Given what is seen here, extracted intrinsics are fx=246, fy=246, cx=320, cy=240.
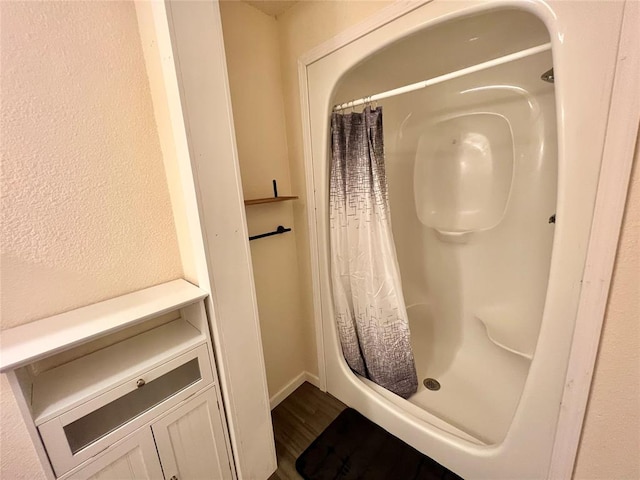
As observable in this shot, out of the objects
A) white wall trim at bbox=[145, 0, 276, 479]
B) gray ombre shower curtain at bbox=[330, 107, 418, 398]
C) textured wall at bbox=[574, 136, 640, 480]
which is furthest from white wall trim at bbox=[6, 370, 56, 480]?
textured wall at bbox=[574, 136, 640, 480]

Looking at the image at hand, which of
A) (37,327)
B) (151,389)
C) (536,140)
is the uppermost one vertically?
(536,140)

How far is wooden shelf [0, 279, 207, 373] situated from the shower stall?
84 cm

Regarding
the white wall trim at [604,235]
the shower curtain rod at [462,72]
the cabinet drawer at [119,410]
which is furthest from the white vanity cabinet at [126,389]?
the white wall trim at [604,235]

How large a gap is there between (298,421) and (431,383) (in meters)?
0.88

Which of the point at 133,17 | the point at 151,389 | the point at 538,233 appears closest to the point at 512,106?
the point at 538,233

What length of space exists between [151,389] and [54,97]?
3.54 ft

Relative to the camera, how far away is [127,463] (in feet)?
2.77

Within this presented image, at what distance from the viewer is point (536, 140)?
147 centimetres

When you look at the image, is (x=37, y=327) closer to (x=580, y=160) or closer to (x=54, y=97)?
(x=54, y=97)

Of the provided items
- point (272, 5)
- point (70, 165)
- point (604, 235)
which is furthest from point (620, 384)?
point (272, 5)

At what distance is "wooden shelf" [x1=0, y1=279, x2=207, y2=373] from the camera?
67 centimetres

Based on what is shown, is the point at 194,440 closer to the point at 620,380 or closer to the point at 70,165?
the point at 70,165

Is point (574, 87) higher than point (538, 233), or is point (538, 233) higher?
point (574, 87)

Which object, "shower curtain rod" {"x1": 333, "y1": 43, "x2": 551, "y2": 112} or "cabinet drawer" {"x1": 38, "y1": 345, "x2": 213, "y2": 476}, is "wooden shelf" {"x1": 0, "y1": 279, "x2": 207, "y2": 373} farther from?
"shower curtain rod" {"x1": 333, "y1": 43, "x2": 551, "y2": 112}
